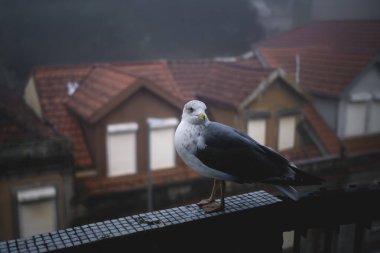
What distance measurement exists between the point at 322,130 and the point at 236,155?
34.6 feet

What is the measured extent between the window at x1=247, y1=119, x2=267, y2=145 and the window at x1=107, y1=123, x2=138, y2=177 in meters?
2.77

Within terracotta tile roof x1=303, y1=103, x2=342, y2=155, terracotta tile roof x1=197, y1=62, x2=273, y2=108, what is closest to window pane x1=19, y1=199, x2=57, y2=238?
terracotta tile roof x1=197, y1=62, x2=273, y2=108

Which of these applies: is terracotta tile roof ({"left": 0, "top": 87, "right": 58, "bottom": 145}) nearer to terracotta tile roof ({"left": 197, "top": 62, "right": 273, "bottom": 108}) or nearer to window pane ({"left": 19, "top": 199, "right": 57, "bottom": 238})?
window pane ({"left": 19, "top": 199, "right": 57, "bottom": 238})

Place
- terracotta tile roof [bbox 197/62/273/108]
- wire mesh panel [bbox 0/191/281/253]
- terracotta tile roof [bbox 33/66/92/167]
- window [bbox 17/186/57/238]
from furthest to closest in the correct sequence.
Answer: terracotta tile roof [bbox 197/62/273/108] → terracotta tile roof [bbox 33/66/92/167] → window [bbox 17/186/57/238] → wire mesh panel [bbox 0/191/281/253]

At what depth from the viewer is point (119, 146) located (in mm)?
9641

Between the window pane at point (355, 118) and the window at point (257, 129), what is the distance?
293 centimetres

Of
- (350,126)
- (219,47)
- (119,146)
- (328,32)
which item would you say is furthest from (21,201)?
(219,47)

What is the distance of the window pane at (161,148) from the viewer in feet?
32.6

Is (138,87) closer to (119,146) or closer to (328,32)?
(119,146)

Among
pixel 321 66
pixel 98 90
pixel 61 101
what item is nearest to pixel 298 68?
pixel 321 66

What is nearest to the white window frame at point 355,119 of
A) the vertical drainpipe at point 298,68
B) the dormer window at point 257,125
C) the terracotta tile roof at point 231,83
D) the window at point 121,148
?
the vertical drainpipe at point 298,68

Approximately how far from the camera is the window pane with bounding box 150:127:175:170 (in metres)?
9.93

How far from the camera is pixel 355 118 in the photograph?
40.8 ft

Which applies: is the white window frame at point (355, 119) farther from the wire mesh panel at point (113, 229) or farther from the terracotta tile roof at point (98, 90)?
the wire mesh panel at point (113, 229)
